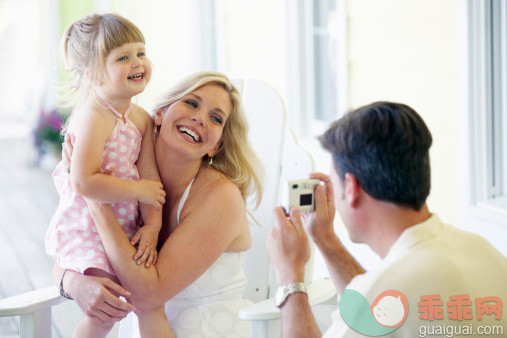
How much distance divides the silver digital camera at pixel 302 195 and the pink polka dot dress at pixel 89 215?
556 millimetres

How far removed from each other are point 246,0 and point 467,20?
2.61 metres

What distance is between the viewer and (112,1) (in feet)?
25.6

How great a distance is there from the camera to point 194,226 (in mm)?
1880

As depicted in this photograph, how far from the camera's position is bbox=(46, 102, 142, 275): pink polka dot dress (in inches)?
73.5

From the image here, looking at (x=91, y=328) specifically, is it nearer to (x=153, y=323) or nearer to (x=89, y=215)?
(x=153, y=323)

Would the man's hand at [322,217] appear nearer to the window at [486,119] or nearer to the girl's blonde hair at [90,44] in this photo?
the girl's blonde hair at [90,44]

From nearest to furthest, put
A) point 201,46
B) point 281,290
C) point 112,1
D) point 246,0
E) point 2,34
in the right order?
point 281,290 < point 246,0 < point 201,46 < point 112,1 < point 2,34

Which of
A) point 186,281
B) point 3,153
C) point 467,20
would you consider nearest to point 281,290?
point 186,281

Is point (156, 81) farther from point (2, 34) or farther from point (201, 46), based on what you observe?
point (2, 34)

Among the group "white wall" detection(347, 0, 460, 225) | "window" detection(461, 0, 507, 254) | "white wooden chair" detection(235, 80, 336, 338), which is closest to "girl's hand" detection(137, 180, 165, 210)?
"white wooden chair" detection(235, 80, 336, 338)

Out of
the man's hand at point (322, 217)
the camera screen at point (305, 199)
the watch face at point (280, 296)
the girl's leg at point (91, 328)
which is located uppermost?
the camera screen at point (305, 199)

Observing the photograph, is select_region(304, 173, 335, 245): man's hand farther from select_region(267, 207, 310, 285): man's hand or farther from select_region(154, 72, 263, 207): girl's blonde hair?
select_region(154, 72, 263, 207): girl's blonde hair

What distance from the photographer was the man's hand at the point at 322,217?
5.31 ft

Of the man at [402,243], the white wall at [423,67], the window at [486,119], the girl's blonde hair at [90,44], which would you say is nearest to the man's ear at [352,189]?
the man at [402,243]
